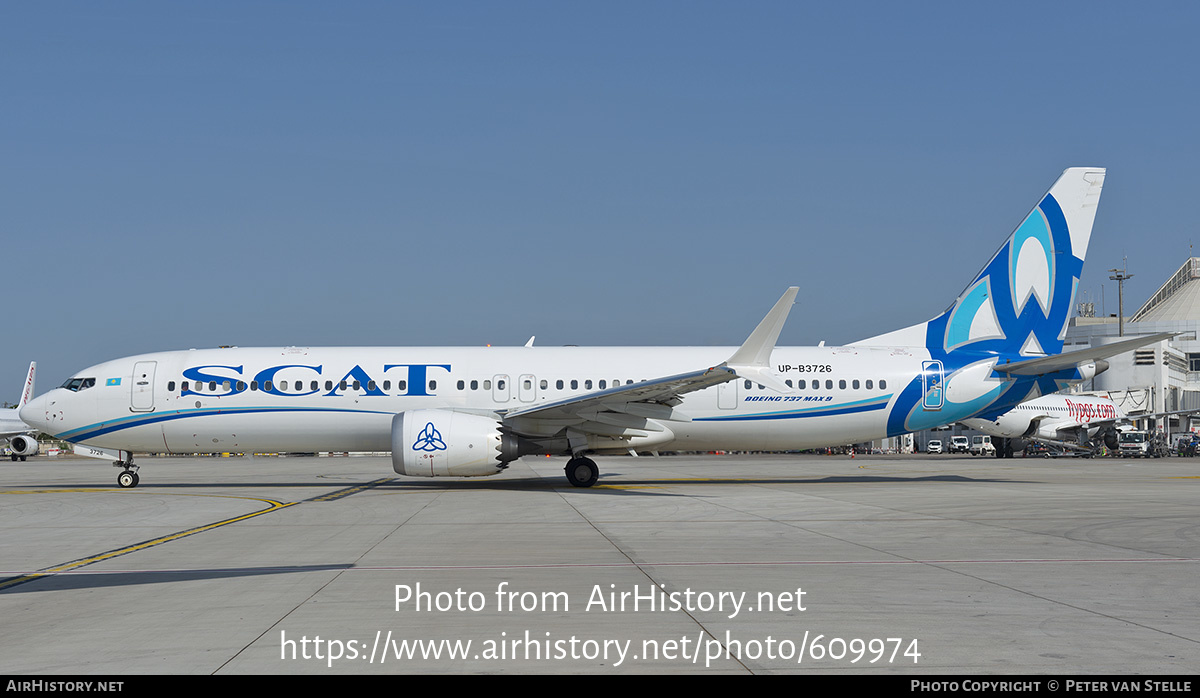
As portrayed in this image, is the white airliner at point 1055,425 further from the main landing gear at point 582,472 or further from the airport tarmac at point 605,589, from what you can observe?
the airport tarmac at point 605,589

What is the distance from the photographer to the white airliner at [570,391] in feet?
75.8

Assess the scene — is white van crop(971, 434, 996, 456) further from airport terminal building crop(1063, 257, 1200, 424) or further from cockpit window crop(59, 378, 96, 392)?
cockpit window crop(59, 378, 96, 392)

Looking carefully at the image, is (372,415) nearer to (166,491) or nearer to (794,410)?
(166,491)

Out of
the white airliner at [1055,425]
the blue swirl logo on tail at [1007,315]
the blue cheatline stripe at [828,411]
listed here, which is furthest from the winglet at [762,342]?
the white airliner at [1055,425]

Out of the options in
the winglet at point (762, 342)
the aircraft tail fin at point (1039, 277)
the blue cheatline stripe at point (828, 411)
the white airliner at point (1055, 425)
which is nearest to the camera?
the winglet at point (762, 342)

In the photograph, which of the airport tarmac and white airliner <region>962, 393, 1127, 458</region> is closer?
the airport tarmac

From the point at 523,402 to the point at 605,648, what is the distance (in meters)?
17.5

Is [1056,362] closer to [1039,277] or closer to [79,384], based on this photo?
[1039,277]

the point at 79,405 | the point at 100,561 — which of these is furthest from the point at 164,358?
the point at 100,561

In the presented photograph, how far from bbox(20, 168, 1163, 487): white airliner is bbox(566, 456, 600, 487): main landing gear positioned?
0.05 meters

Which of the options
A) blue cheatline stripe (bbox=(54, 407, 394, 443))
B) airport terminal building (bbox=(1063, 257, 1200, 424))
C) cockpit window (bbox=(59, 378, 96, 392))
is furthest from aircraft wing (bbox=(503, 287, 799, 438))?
airport terminal building (bbox=(1063, 257, 1200, 424))

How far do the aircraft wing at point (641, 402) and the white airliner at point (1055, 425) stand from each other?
35.7m

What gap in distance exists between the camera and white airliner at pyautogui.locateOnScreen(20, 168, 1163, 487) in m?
23.1

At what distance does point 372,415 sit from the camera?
23.1 meters
